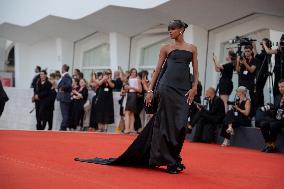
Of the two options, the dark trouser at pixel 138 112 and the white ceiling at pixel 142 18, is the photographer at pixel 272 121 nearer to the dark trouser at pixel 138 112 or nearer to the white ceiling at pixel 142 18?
the white ceiling at pixel 142 18

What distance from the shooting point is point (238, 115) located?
11.3 meters

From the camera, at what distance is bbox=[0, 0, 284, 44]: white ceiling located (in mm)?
13414

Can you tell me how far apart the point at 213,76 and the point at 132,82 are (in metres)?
3.21

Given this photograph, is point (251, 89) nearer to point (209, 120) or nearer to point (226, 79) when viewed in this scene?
point (226, 79)

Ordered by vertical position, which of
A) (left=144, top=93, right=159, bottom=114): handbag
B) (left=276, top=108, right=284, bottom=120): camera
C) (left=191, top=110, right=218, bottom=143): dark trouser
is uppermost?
(left=144, top=93, right=159, bottom=114): handbag

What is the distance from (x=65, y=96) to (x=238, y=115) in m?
5.05

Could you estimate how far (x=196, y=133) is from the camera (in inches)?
477

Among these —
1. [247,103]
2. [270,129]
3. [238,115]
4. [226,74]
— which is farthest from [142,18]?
[270,129]

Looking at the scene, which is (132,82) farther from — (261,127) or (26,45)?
(26,45)

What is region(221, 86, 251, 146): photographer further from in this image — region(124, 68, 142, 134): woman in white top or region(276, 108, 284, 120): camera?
region(124, 68, 142, 134): woman in white top

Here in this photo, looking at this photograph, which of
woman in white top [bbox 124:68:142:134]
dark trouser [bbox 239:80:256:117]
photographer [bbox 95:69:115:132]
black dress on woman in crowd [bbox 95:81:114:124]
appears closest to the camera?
dark trouser [bbox 239:80:256:117]

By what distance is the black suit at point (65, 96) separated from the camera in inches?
560

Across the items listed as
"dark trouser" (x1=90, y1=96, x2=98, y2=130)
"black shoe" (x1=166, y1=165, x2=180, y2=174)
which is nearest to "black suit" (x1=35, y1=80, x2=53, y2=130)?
"dark trouser" (x1=90, y1=96, x2=98, y2=130)

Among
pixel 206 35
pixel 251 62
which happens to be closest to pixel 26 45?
pixel 206 35
